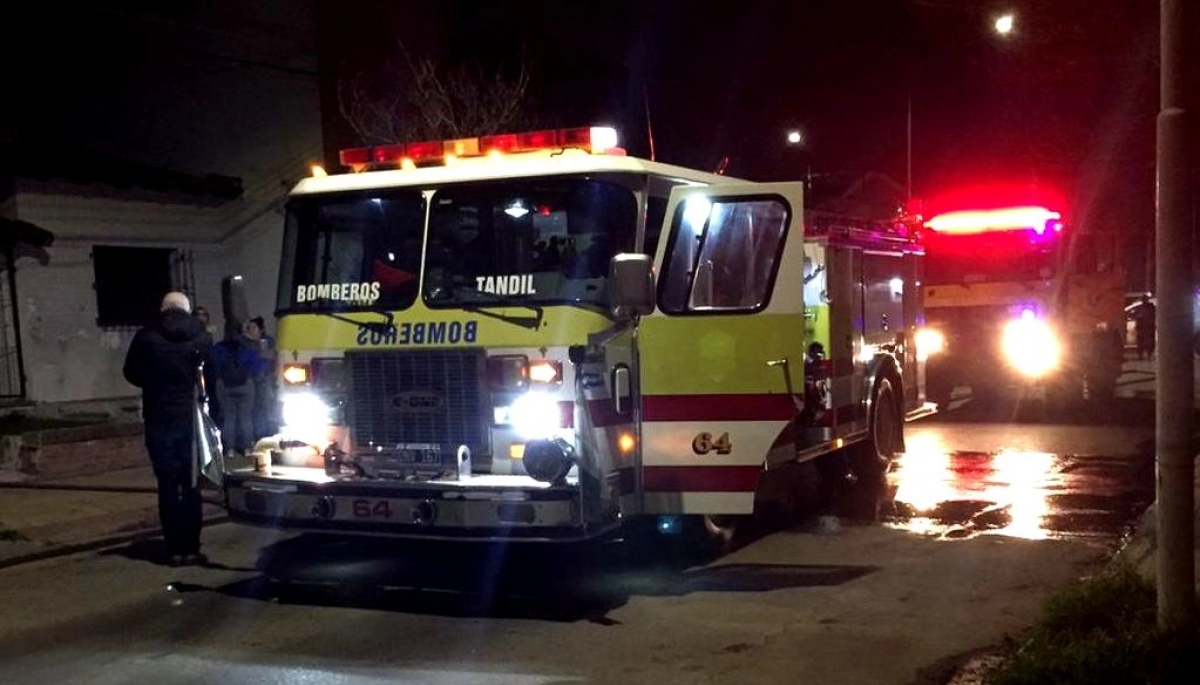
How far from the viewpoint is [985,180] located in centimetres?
1823

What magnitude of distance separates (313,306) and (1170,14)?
5237mm

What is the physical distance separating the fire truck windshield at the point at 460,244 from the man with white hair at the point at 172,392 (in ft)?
3.49

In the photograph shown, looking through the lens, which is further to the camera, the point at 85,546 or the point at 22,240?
the point at 22,240

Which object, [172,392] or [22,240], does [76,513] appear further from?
[22,240]

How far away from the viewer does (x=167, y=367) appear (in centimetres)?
849

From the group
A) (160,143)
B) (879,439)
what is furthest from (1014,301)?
(160,143)

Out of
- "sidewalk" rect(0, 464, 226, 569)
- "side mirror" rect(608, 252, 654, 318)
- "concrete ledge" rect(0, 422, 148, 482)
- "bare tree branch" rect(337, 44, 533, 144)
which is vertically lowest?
"sidewalk" rect(0, 464, 226, 569)

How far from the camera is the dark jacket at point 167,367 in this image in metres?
8.48

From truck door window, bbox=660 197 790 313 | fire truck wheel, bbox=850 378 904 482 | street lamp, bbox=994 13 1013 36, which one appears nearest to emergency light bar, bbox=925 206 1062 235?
street lamp, bbox=994 13 1013 36

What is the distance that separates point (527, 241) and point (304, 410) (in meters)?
1.84

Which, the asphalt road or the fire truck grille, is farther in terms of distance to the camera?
the fire truck grille

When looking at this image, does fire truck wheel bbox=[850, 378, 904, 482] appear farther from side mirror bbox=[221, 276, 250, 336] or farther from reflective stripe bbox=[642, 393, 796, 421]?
side mirror bbox=[221, 276, 250, 336]

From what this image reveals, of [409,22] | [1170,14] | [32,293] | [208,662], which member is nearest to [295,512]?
[208,662]

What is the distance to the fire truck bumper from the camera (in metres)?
6.70
